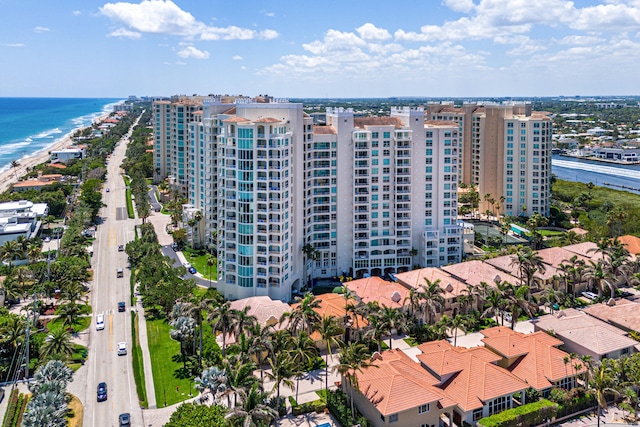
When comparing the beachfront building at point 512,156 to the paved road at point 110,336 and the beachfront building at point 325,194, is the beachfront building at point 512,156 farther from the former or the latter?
the paved road at point 110,336

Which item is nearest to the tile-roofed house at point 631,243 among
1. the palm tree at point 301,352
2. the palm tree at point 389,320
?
the palm tree at point 389,320

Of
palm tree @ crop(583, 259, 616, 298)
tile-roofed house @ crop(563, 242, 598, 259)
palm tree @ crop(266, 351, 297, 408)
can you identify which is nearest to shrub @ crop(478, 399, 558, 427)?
palm tree @ crop(266, 351, 297, 408)

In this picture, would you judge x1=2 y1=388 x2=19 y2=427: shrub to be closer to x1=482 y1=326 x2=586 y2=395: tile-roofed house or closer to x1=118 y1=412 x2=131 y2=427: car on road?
x1=118 y1=412 x2=131 y2=427: car on road

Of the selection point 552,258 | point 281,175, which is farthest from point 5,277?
point 552,258

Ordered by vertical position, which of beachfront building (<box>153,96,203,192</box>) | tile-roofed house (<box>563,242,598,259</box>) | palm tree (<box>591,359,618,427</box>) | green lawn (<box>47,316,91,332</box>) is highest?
beachfront building (<box>153,96,203,192</box>)

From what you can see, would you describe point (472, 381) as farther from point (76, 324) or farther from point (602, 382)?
point (76, 324)

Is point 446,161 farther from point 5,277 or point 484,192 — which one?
point 5,277
